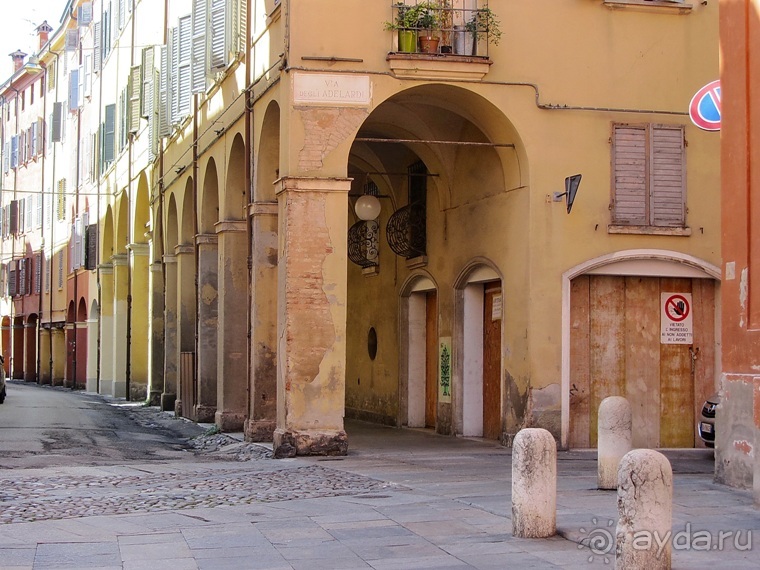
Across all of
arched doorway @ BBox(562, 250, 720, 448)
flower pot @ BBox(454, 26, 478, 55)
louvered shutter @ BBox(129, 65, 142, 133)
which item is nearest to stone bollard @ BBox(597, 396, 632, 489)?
arched doorway @ BBox(562, 250, 720, 448)

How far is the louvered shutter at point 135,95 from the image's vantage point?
3198cm

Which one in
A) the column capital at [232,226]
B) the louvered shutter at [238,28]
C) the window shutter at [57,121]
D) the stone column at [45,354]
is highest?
the window shutter at [57,121]

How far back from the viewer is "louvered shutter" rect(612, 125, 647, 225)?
1620 centimetres

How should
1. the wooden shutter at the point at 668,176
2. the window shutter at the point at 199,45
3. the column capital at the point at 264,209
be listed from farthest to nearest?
the window shutter at the point at 199,45
the column capital at the point at 264,209
the wooden shutter at the point at 668,176

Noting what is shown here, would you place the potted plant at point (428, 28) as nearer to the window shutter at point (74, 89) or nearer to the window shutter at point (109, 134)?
the window shutter at point (109, 134)

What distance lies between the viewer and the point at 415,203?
67.2 feet

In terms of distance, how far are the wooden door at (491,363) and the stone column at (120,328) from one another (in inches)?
724

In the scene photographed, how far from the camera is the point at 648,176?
16.3 metres

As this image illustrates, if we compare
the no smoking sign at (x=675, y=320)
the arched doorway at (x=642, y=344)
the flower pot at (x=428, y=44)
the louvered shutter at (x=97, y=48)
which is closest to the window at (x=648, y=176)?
the arched doorway at (x=642, y=344)

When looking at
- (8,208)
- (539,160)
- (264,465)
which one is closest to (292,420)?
(264,465)

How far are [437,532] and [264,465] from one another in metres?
5.72

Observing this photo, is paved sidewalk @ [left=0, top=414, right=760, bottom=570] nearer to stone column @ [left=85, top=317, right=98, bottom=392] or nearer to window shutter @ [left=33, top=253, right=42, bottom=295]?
stone column @ [left=85, top=317, right=98, bottom=392]

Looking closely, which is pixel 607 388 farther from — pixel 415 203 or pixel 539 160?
pixel 415 203

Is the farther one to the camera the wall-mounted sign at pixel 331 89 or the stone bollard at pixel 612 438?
the wall-mounted sign at pixel 331 89
